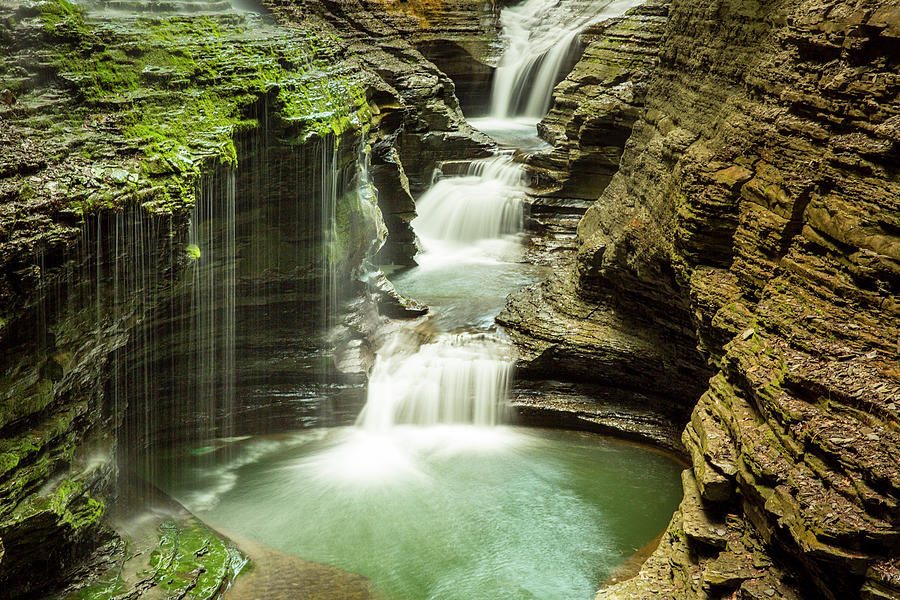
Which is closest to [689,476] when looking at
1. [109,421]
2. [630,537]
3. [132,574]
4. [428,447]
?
[630,537]

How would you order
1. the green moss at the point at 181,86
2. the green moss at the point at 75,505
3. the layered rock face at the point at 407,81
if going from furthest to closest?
the layered rock face at the point at 407,81 → the green moss at the point at 181,86 → the green moss at the point at 75,505

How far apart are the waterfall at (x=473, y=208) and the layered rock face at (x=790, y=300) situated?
320 inches

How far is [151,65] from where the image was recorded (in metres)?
9.27

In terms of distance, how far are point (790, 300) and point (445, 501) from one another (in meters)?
5.08

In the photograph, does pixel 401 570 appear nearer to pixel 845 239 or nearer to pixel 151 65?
pixel 845 239

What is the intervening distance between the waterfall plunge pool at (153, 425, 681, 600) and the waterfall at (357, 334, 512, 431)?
0.23m

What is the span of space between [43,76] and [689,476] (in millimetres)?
7963

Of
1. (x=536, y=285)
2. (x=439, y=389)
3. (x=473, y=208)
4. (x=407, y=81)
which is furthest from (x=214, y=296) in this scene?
(x=407, y=81)

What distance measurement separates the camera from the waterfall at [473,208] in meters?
18.4

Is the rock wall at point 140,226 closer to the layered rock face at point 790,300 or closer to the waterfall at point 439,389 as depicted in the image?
the waterfall at point 439,389

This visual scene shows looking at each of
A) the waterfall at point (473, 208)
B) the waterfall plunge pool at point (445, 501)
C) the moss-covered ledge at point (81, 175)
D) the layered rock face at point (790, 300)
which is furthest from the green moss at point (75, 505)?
the waterfall at point (473, 208)

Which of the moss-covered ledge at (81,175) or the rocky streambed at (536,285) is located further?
the moss-covered ledge at (81,175)

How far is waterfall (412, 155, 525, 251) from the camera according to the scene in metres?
18.4

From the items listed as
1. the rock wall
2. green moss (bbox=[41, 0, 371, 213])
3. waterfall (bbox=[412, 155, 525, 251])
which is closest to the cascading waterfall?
the rock wall
